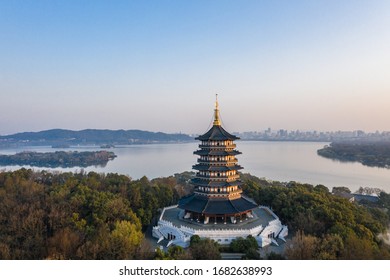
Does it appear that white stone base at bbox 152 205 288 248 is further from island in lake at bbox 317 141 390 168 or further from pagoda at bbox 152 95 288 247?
island in lake at bbox 317 141 390 168

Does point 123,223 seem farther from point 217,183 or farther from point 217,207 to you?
point 217,183

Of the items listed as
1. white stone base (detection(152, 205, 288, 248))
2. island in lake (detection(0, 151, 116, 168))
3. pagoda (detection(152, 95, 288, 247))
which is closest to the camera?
white stone base (detection(152, 205, 288, 248))

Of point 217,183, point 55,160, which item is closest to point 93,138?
point 55,160

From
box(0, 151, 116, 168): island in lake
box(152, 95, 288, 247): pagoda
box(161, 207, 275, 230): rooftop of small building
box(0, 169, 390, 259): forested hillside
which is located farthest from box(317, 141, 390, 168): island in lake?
box(0, 151, 116, 168): island in lake

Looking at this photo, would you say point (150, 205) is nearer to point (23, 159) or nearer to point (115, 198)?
point (115, 198)

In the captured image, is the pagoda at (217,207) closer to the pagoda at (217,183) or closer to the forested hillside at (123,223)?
the pagoda at (217,183)
